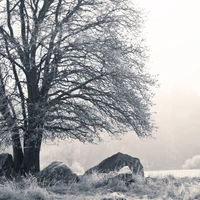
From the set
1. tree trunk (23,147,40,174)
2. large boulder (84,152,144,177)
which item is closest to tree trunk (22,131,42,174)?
tree trunk (23,147,40,174)

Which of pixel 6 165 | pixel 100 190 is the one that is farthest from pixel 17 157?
pixel 100 190

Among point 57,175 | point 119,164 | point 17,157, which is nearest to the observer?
Result: point 57,175

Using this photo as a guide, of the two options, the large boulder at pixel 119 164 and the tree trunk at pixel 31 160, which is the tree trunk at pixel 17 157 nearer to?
the tree trunk at pixel 31 160

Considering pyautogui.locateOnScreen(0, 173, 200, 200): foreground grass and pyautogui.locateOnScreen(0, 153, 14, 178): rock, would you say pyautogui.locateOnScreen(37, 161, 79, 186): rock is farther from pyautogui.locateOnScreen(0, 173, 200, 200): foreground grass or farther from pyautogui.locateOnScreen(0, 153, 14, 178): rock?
pyautogui.locateOnScreen(0, 153, 14, 178): rock

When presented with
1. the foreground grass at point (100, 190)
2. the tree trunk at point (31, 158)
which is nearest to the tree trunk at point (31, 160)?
the tree trunk at point (31, 158)

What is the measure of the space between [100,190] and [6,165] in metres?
6.08

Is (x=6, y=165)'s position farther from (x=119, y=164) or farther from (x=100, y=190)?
(x=100, y=190)

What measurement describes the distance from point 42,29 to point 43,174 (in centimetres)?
512

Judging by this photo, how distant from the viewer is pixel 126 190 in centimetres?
1081

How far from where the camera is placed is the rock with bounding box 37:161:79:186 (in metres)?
11.8

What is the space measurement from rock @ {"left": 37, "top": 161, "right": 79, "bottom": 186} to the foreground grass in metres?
0.32

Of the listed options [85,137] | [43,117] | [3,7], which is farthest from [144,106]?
[3,7]

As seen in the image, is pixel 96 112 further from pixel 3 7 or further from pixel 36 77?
pixel 3 7

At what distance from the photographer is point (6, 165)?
611 inches
